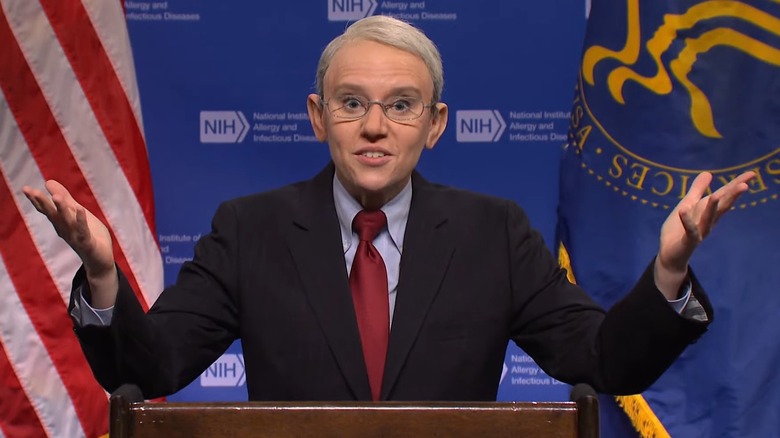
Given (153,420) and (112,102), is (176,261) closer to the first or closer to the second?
(112,102)

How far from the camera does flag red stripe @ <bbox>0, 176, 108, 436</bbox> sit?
2852mm

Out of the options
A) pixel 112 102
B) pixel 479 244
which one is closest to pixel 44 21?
pixel 112 102

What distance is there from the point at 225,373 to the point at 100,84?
1.17 metres

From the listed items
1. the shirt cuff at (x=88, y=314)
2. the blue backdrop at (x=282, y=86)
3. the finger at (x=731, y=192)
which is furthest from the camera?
the blue backdrop at (x=282, y=86)

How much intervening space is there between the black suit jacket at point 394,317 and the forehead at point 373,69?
0.22 metres

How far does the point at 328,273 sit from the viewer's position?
172 centimetres

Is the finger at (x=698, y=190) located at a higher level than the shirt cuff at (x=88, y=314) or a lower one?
higher

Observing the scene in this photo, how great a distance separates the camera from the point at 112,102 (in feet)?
9.73

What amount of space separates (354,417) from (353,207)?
65 cm

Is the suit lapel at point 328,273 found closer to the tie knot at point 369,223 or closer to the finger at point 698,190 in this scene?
the tie knot at point 369,223

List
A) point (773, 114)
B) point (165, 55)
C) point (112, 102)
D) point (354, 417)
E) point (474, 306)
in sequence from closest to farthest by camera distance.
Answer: point (354, 417) → point (474, 306) → point (773, 114) → point (112, 102) → point (165, 55)

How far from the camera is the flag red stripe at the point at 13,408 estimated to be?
284 cm

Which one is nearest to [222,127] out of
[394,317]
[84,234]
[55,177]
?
[55,177]

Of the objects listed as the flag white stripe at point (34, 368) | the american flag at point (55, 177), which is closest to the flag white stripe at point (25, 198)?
the american flag at point (55, 177)
